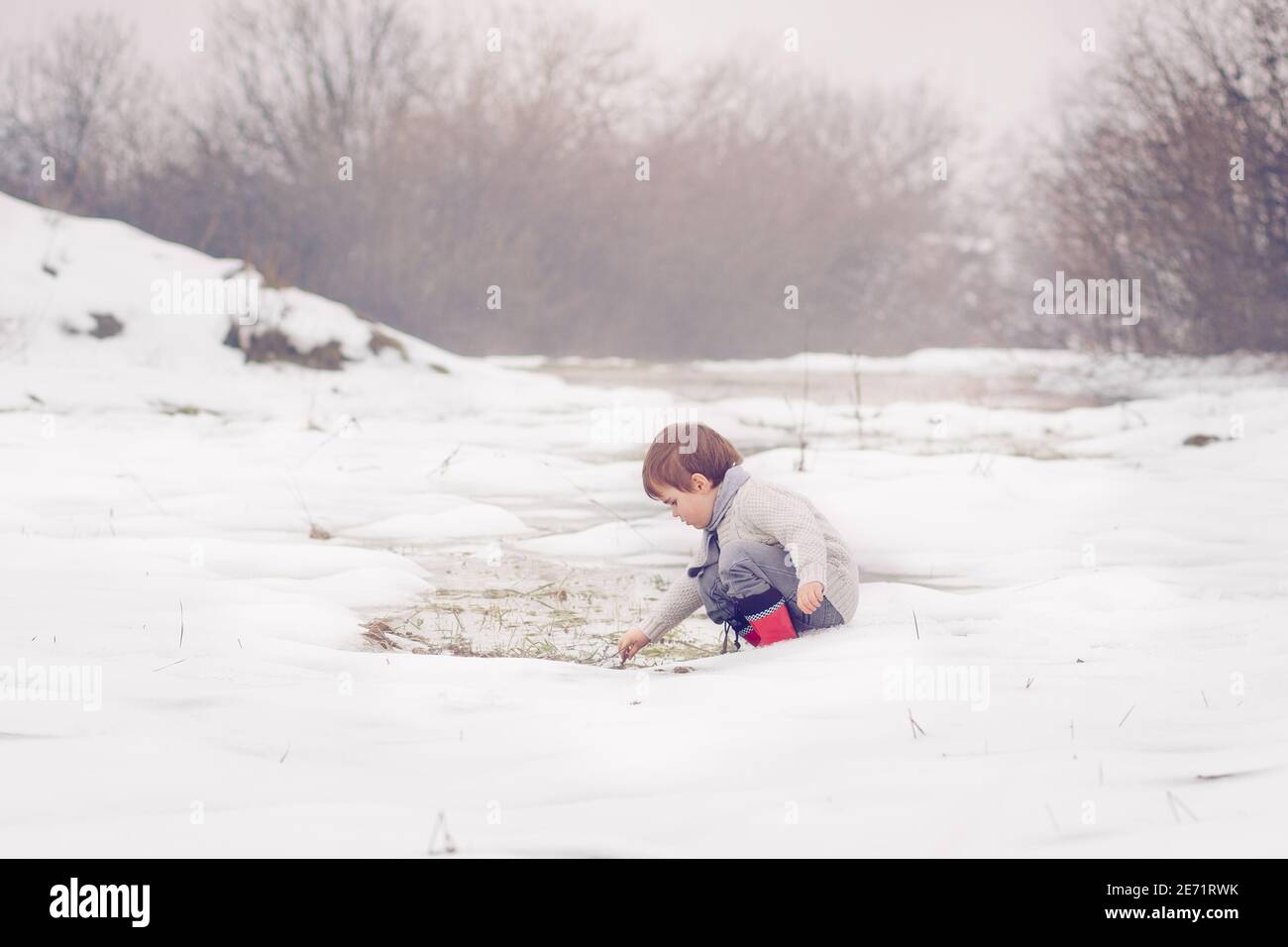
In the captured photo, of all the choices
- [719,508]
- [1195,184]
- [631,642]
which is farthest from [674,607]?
[1195,184]

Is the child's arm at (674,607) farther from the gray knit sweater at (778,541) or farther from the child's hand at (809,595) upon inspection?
the child's hand at (809,595)

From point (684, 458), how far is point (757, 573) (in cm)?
40

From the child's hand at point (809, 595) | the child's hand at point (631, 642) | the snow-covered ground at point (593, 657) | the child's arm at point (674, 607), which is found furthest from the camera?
the child's arm at point (674, 607)

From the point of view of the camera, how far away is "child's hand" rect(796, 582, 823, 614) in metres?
3.27

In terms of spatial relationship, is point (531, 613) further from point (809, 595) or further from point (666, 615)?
point (809, 595)

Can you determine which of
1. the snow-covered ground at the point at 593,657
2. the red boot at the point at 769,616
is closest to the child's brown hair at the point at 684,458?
the red boot at the point at 769,616

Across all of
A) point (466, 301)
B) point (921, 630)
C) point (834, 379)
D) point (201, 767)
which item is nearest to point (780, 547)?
point (921, 630)

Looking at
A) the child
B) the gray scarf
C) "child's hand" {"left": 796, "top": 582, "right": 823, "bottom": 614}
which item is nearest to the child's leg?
the child

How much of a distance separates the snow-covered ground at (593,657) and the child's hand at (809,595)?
12 cm

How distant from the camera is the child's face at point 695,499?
3711 millimetres

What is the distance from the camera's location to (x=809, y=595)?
328 cm

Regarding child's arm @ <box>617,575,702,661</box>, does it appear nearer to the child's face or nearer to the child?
the child
